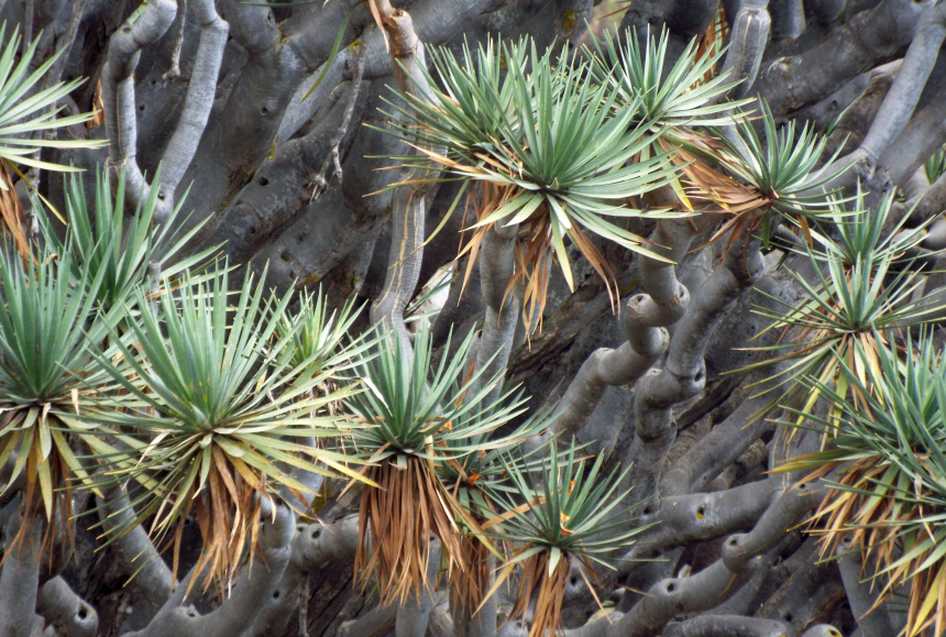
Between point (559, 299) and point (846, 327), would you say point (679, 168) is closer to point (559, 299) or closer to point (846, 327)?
point (846, 327)

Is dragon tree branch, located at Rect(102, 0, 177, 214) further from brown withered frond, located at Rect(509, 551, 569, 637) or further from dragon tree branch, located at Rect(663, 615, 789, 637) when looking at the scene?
dragon tree branch, located at Rect(663, 615, 789, 637)

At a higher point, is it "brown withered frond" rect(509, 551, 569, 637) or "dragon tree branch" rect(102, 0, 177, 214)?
"dragon tree branch" rect(102, 0, 177, 214)

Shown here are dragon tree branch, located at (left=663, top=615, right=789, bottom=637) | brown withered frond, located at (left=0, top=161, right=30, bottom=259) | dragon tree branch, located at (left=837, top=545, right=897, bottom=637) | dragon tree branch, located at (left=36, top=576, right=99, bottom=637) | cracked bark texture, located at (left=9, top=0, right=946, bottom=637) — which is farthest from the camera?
dragon tree branch, located at (left=663, top=615, right=789, bottom=637)

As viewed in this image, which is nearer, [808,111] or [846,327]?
[846,327]

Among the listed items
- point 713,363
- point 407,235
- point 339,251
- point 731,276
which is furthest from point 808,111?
point 407,235

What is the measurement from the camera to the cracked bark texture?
163 inches

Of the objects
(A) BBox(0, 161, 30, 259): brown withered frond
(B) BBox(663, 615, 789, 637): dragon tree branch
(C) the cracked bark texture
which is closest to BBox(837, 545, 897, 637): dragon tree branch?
(C) the cracked bark texture

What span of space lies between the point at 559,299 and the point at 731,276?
1.24 metres

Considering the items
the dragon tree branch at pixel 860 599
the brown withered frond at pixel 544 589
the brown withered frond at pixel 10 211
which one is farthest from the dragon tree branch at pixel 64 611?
the dragon tree branch at pixel 860 599

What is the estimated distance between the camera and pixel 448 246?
5.79 m

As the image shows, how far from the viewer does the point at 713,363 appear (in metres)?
6.13

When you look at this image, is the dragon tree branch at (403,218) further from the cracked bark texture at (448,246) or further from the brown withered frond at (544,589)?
the brown withered frond at (544,589)

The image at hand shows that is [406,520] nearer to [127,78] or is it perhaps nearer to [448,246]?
[127,78]

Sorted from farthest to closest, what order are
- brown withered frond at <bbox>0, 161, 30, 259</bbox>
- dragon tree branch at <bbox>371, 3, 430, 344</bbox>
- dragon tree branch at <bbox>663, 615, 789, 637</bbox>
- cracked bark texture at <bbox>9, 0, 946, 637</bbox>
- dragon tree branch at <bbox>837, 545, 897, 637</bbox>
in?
dragon tree branch at <bbox>663, 615, 789, 637</bbox>, dragon tree branch at <bbox>837, 545, 897, 637</bbox>, cracked bark texture at <bbox>9, 0, 946, 637</bbox>, dragon tree branch at <bbox>371, 3, 430, 344</bbox>, brown withered frond at <bbox>0, 161, 30, 259</bbox>
